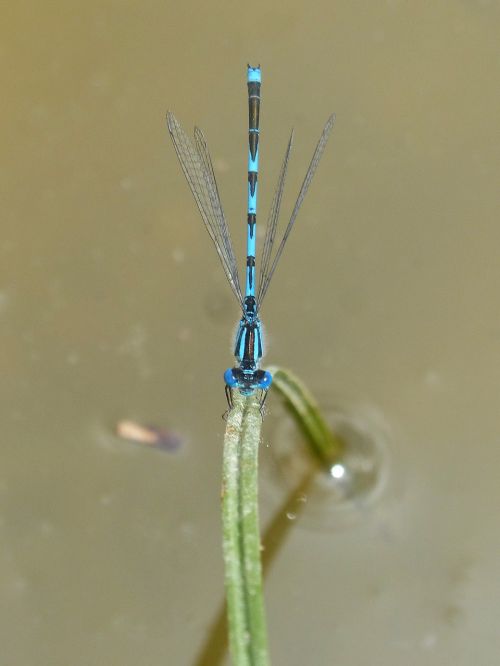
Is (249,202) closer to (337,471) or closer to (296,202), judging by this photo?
(296,202)

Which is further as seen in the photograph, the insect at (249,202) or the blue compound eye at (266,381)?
the insect at (249,202)

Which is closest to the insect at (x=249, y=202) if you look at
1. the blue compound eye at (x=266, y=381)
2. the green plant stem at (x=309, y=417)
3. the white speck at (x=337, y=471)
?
the green plant stem at (x=309, y=417)

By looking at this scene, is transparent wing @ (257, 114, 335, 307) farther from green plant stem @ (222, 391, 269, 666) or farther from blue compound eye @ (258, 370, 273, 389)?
green plant stem @ (222, 391, 269, 666)

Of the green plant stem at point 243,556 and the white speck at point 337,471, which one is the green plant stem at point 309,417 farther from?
the green plant stem at point 243,556

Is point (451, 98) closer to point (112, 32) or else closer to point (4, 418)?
point (112, 32)

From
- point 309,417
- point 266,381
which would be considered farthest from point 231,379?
point 309,417

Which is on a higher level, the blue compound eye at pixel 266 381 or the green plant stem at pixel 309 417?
the green plant stem at pixel 309 417
